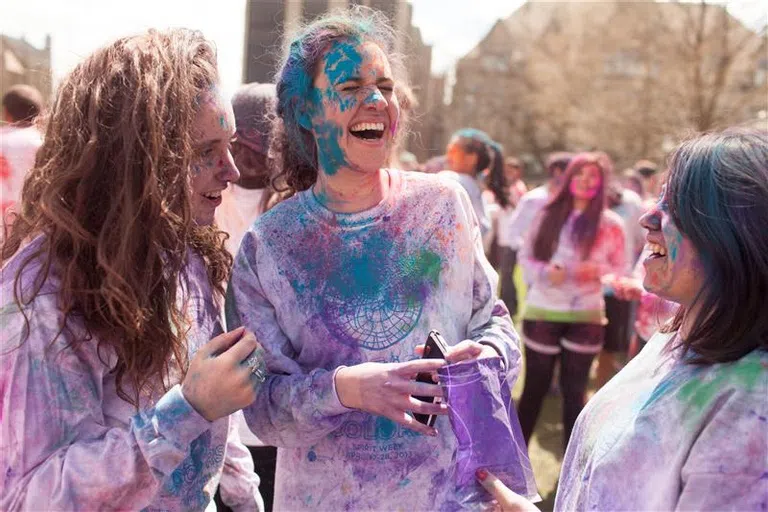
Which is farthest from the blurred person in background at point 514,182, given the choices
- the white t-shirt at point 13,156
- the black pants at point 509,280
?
the white t-shirt at point 13,156

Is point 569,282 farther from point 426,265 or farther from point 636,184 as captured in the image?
point 636,184

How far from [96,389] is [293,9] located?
1.74m

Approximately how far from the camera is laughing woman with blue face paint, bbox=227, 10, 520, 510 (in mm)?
1887

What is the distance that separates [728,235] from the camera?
1.37 metres

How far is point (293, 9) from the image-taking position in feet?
8.98

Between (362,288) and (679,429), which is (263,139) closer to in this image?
(362,288)

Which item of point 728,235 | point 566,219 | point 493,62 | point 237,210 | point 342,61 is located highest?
point 342,61

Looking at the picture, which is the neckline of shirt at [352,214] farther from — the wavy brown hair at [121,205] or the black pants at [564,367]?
the black pants at [564,367]

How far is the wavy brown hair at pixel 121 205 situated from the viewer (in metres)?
1.45

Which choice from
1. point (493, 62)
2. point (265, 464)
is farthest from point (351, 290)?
point (493, 62)

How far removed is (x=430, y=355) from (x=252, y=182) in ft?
5.06

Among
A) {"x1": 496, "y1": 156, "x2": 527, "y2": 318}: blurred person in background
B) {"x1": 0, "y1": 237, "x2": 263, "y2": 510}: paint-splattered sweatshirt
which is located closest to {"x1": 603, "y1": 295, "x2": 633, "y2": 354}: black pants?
{"x1": 496, "y1": 156, "x2": 527, "y2": 318}: blurred person in background

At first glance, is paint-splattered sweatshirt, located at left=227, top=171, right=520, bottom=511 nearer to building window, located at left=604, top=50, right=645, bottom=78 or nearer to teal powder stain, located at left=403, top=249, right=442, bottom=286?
teal powder stain, located at left=403, top=249, right=442, bottom=286

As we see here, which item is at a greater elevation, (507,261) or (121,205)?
(121,205)
